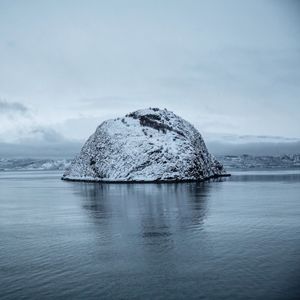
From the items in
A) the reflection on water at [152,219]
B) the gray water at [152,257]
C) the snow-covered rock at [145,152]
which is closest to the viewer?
the gray water at [152,257]

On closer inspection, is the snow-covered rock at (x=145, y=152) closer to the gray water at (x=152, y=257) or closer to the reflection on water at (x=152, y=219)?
the reflection on water at (x=152, y=219)

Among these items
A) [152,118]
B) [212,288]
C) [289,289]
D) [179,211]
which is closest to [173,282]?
[212,288]

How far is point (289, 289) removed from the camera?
11.2 metres

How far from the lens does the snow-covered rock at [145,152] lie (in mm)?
88562

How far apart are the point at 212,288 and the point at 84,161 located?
323ft

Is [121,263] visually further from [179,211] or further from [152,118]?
[152,118]

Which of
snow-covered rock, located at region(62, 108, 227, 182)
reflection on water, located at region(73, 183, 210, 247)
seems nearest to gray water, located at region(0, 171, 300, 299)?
reflection on water, located at region(73, 183, 210, 247)

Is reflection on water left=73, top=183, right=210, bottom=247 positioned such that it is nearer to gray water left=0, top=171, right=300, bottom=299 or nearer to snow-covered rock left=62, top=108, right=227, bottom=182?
gray water left=0, top=171, right=300, bottom=299

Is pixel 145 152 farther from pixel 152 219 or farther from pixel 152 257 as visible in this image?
pixel 152 257

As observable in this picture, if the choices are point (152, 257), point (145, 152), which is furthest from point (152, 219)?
point (145, 152)

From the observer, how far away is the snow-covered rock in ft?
291

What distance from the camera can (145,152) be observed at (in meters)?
91.0

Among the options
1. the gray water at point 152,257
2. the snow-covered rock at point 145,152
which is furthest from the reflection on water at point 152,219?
the snow-covered rock at point 145,152

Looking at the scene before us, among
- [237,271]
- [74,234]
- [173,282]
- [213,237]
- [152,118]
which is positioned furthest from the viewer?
[152,118]
